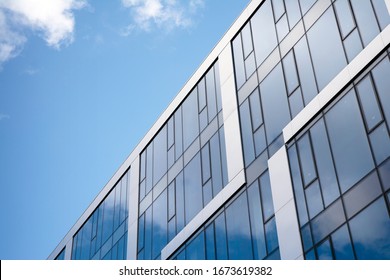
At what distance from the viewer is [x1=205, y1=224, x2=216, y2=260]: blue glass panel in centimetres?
2652

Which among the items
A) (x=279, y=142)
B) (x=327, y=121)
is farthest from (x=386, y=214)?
(x=279, y=142)

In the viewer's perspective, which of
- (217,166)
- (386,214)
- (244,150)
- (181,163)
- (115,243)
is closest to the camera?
(386,214)

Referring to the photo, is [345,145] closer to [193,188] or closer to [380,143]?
[380,143]

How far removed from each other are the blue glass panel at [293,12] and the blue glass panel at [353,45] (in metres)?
4.06

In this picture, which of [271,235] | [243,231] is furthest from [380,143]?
[243,231]

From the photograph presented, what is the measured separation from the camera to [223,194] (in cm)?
2661

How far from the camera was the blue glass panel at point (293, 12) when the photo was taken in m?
25.2

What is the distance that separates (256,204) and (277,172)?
1897 millimetres

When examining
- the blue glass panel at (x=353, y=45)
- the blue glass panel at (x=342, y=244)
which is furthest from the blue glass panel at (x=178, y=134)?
the blue glass panel at (x=342, y=244)

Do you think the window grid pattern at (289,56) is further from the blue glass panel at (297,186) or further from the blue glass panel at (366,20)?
the blue glass panel at (297,186)

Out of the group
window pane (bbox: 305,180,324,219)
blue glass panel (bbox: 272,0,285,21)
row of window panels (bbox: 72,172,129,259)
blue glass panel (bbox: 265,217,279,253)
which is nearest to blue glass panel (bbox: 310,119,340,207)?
window pane (bbox: 305,180,324,219)

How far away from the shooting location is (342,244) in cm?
1881
